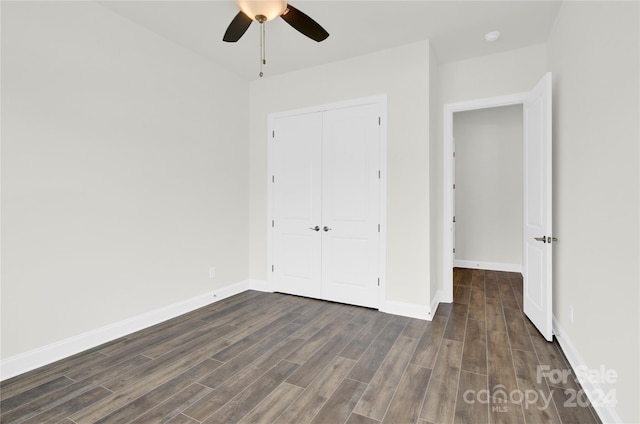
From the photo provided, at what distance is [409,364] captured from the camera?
2398 millimetres

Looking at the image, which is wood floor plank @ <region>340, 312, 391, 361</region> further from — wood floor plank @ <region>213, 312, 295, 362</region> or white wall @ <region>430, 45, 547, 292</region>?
white wall @ <region>430, 45, 547, 292</region>

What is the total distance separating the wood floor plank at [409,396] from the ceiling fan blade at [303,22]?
2543 millimetres

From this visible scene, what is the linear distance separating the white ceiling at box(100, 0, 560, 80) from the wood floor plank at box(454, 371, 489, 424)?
3.02 m

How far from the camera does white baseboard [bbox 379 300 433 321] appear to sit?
3.29 metres

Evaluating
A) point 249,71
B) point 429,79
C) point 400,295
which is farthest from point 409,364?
point 249,71

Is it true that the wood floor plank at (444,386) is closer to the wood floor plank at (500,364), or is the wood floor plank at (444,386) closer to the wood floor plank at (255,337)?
the wood floor plank at (500,364)

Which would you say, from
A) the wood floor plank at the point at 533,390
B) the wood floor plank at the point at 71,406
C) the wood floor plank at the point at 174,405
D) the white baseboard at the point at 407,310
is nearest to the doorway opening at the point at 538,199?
the wood floor plank at the point at 533,390

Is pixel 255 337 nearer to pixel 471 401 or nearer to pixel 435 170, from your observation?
pixel 471 401

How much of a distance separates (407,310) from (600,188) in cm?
207

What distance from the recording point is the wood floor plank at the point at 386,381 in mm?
1876

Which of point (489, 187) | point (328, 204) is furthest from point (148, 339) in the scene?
point (489, 187)

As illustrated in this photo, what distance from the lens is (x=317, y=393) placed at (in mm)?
2037

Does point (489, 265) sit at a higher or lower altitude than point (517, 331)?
higher

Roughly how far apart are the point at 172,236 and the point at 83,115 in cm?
138
